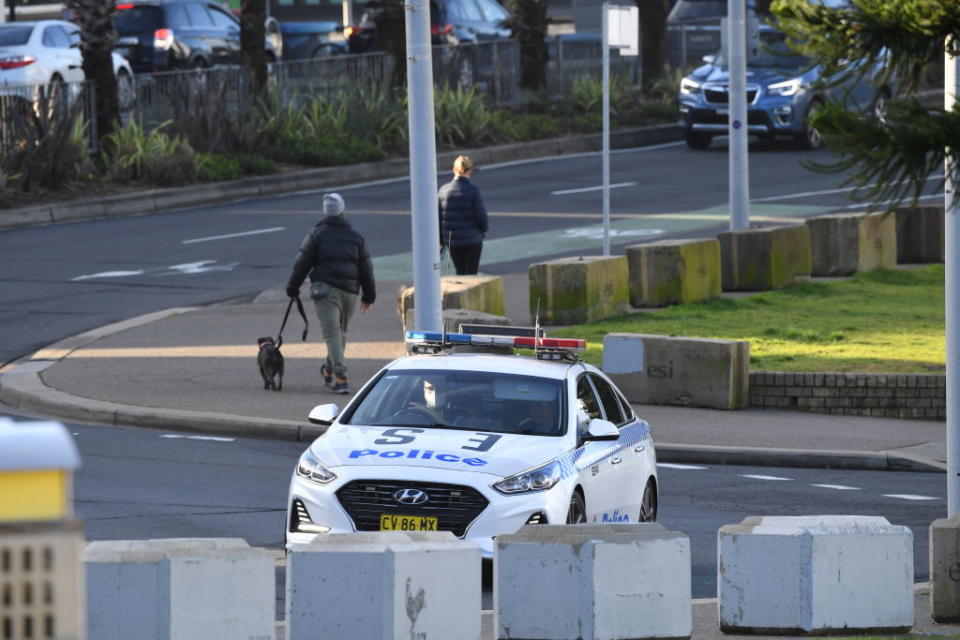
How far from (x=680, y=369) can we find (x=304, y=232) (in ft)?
35.5

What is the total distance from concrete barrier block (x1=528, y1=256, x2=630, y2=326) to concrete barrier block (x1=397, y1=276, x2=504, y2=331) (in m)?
0.70

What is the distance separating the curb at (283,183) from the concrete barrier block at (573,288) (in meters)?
10.6

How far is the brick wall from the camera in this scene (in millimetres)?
16500

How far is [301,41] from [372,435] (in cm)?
4034

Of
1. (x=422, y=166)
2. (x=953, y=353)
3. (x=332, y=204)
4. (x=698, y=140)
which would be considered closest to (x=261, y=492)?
(x=422, y=166)


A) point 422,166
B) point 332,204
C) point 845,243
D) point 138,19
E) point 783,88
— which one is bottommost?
point 845,243

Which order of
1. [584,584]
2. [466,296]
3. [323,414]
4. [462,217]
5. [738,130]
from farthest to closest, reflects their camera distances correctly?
[738,130] → [462,217] → [466,296] → [323,414] → [584,584]

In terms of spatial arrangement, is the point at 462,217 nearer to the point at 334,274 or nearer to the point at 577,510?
the point at 334,274

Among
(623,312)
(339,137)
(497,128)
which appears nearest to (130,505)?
(623,312)

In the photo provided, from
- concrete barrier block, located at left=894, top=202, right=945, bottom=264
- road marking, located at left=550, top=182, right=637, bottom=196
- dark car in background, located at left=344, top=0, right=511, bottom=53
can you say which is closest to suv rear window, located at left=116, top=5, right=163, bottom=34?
dark car in background, located at left=344, top=0, right=511, bottom=53

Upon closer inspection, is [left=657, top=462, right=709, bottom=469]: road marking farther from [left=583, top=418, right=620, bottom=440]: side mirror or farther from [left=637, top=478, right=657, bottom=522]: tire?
[left=583, top=418, right=620, bottom=440]: side mirror

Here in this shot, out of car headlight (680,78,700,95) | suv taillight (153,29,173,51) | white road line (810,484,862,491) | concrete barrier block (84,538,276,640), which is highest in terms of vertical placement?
suv taillight (153,29,173,51)

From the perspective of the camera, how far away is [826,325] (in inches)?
795

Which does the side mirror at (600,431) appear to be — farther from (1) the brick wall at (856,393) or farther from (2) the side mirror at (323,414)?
(1) the brick wall at (856,393)
